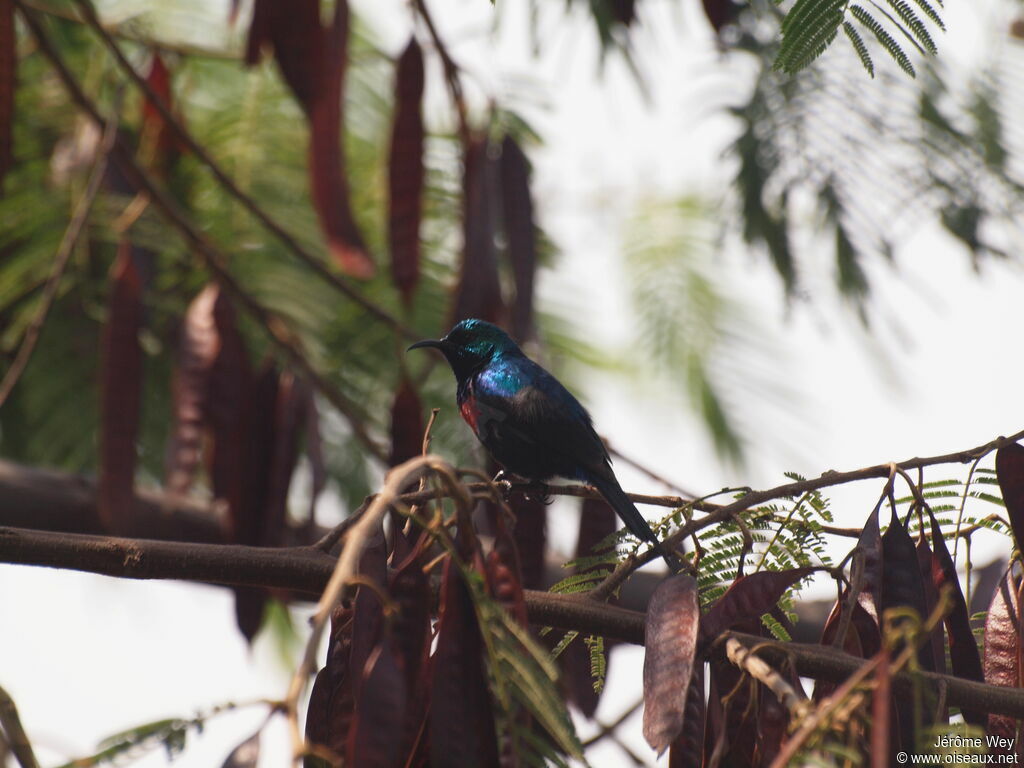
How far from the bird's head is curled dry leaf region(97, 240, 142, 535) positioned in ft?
3.17

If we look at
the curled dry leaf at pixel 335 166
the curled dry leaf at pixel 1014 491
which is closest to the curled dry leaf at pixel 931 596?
the curled dry leaf at pixel 1014 491

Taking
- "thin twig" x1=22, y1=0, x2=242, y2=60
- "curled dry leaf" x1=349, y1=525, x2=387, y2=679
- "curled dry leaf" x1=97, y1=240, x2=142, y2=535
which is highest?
"thin twig" x1=22, y1=0, x2=242, y2=60

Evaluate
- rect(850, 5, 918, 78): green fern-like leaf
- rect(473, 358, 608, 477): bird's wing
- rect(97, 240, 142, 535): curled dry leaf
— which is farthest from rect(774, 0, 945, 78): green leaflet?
rect(97, 240, 142, 535): curled dry leaf

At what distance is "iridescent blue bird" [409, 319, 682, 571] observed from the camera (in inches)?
144

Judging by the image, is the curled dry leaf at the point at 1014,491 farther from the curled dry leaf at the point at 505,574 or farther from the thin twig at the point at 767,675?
the curled dry leaf at the point at 505,574

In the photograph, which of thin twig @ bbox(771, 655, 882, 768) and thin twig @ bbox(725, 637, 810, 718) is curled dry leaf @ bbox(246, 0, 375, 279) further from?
thin twig @ bbox(771, 655, 882, 768)

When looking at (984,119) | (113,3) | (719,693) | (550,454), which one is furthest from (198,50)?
(719,693)

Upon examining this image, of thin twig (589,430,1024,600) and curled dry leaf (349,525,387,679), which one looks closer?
curled dry leaf (349,525,387,679)

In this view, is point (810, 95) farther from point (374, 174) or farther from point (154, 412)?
point (154, 412)

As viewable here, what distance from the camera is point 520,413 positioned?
384 centimetres

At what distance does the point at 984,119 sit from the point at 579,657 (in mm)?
2793

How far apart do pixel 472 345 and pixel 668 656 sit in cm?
252

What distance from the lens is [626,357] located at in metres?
5.87

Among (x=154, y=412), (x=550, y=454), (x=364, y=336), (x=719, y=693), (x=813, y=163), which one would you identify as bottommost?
(x=719, y=693)
